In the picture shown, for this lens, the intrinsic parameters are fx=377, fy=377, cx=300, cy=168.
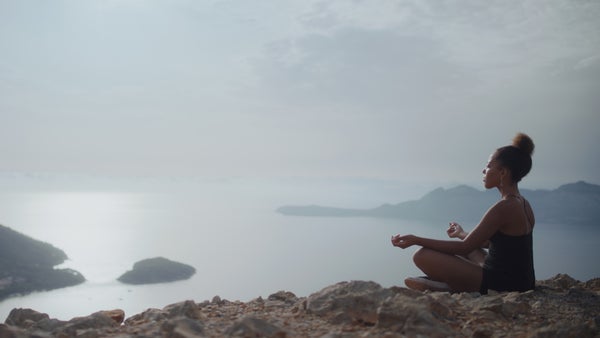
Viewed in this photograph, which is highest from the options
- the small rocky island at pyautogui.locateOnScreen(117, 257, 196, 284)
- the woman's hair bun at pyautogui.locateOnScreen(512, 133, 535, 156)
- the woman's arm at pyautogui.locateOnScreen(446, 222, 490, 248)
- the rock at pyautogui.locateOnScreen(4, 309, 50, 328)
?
the woman's hair bun at pyautogui.locateOnScreen(512, 133, 535, 156)

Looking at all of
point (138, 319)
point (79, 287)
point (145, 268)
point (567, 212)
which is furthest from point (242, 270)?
point (138, 319)

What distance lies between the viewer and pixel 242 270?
106 m

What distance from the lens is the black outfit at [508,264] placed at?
3.84 m

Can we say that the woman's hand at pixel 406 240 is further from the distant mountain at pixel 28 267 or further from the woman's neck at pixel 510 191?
the distant mountain at pixel 28 267

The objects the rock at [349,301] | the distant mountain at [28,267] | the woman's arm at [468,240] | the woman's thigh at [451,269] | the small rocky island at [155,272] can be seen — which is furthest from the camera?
the small rocky island at [155,272]

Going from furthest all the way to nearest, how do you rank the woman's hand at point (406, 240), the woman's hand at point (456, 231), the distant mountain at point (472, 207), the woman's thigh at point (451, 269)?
the distant mountain at point (472, 207) → the woman's hand at point (456, 231) → the woman's thigh at point (451, 269) → the woman's hand at point (406, 240)

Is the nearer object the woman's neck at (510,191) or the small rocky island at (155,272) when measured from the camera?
the woman's neck at (510,191)

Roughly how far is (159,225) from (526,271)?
7279 inches

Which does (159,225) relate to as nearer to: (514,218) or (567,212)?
(567,212)

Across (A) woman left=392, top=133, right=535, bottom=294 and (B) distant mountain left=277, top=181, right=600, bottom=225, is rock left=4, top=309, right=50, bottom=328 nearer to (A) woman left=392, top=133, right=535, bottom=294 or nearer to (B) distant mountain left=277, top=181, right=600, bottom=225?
(A) woman left=392, top=133, right=535, bottom=294

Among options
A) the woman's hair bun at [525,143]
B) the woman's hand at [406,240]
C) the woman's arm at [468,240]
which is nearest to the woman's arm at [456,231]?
the woman's arm at [468,240]

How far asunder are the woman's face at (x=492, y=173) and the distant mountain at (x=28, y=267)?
7456cm

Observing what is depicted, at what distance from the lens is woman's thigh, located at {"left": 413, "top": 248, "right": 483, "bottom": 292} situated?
160 inches

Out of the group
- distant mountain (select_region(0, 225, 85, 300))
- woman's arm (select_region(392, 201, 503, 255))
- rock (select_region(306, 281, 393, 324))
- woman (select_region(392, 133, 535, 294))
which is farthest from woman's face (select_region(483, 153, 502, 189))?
distant mountain (select_region(0, 225, 85, 300))
